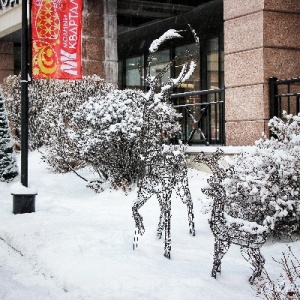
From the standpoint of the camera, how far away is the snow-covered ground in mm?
5391

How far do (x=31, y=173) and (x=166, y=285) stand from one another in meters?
10.3

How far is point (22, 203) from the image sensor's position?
9742 millimetres

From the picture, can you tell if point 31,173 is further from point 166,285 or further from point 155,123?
point 166,285

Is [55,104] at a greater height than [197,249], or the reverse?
[55,104]

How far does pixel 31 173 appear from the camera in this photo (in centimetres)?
1503

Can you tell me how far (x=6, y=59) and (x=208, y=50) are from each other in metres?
9.49

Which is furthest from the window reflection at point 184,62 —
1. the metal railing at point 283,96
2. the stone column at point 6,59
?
the metal railing at point 283,96

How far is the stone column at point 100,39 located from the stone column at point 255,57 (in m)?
7.03

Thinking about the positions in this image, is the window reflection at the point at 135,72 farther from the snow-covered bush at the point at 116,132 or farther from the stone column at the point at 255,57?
the snow-covered bush at the point at 116,132

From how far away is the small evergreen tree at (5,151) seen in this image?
1340cm

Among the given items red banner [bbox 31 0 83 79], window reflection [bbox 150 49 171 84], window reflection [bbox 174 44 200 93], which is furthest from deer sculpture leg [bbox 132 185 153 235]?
window reflection [bbox 150 49 171 84]

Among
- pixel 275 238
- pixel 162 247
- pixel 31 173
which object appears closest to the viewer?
pixel 162 247

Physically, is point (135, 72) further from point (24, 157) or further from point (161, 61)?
point (24, 157)

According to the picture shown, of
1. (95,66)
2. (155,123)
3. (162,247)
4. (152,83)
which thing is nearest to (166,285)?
(162,247)
